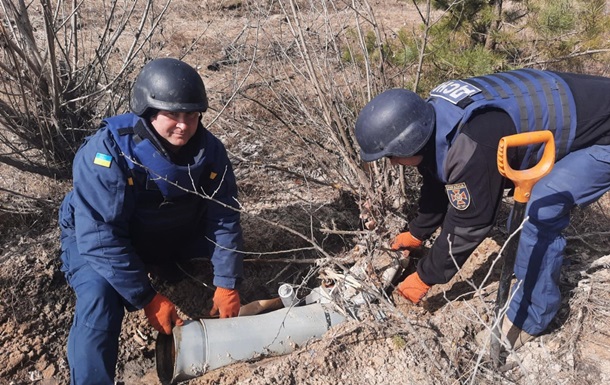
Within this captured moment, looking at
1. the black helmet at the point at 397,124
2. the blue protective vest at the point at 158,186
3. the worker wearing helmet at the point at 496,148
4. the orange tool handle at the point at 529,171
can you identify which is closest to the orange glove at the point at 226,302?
the blue protective vest at the point at 158,186

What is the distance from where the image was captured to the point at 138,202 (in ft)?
8.59

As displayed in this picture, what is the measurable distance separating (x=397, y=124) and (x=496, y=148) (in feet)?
1.38

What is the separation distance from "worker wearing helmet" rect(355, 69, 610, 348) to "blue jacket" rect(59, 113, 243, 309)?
2.71 ft

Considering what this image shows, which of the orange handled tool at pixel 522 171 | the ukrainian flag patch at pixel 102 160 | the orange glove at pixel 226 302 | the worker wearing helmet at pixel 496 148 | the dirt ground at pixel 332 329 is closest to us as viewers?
the orange handled tool at pixel 522 171

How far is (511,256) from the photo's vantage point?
7.70ft

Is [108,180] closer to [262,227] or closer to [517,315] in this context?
[262,227]

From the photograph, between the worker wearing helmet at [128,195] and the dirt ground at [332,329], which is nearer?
the worker wearing helmet at [128,195]

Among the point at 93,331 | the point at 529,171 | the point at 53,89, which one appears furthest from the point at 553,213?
the point at 53,89

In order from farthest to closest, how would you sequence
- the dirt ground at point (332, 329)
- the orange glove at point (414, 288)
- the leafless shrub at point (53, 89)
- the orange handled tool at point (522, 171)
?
the leafless shrub at point (53, 89) < the orange glove at point (414, 288) < the dirt ground at point (332, 329) < the orange handled tool at point (522, 171)

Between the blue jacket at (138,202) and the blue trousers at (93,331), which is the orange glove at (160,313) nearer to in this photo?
the blue jacket at (138,202)

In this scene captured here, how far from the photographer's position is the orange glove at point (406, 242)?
10.2 ft

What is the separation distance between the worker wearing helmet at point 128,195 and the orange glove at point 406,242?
113cm

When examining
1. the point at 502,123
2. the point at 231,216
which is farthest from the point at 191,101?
the point at 502,123

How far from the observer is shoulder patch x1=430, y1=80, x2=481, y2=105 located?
235 cm
